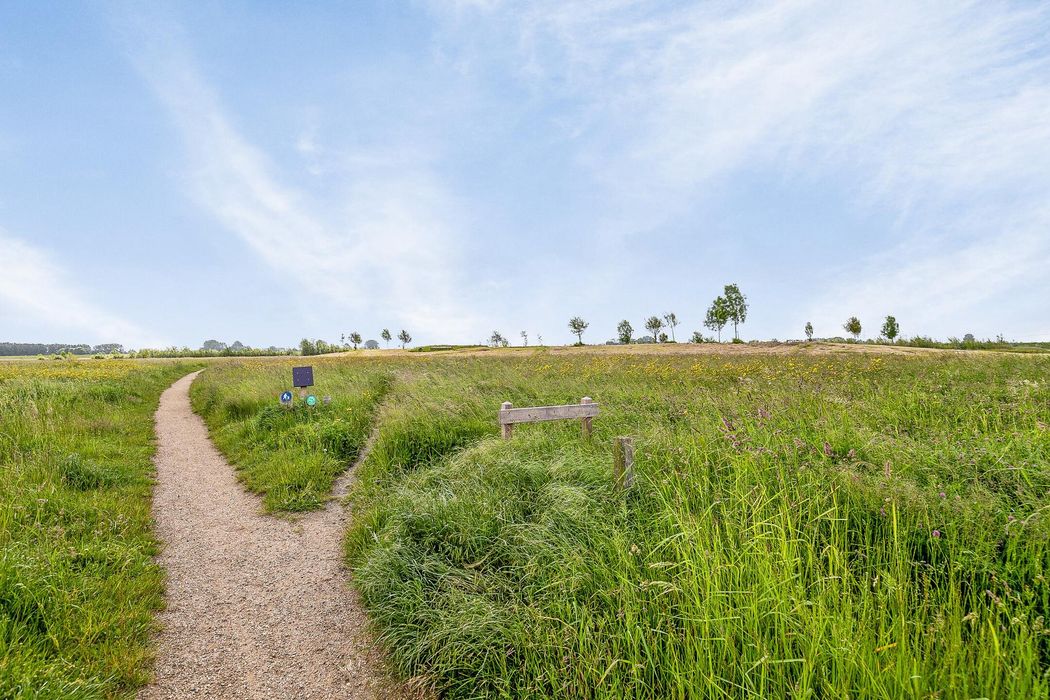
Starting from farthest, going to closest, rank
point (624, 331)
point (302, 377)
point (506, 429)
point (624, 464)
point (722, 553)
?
point (624, 331) < point (302, 377) < point (506, 429) < point (624, 464) < point (722, 553)

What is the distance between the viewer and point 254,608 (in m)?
4.42

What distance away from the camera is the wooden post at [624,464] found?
15.6ft

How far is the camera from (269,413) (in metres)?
11.4

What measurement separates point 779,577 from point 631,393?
8.41m

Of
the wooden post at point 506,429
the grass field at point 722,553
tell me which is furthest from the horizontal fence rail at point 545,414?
the grass field at point 722,553

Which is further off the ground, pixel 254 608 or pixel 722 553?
pixel 722 553

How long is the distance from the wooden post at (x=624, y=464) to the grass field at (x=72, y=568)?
438 cm

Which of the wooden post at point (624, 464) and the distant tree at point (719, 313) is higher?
the distant tree at point (719, 313)

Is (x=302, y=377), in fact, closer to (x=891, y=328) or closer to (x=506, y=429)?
(x=506, y=429)

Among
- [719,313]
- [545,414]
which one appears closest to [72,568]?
[545,414]

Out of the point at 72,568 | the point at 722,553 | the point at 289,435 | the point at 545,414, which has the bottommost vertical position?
the point at 72,568

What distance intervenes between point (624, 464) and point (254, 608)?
13.4ft

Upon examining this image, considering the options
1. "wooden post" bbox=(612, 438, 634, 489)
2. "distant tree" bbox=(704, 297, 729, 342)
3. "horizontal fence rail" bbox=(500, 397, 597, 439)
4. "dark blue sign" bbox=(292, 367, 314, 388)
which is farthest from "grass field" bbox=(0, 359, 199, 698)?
"distant tree" bbox=(704, 297, 729, 342)

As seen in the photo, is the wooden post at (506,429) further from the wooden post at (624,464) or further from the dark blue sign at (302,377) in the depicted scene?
the dark blue sign at (302,377)
